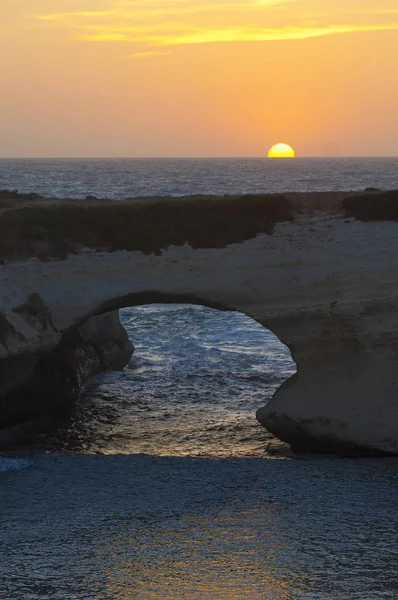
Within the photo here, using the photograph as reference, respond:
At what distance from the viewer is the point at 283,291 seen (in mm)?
20844

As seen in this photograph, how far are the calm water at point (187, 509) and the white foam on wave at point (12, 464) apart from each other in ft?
0.22

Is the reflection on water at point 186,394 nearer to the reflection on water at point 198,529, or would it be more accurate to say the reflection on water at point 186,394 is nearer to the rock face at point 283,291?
the reflection on water at point 198,529

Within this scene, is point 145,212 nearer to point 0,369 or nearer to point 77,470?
point 0,369

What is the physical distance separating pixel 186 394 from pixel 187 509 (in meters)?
8.95

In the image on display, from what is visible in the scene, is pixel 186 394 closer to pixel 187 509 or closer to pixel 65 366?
pixel 65 366

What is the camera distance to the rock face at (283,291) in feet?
66.2

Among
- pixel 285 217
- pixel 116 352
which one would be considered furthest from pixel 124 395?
pixel 285 217

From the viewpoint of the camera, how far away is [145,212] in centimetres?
2195

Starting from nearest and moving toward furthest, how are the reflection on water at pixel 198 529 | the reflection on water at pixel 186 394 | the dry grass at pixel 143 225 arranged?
the reflection on water at pixel 198 529 → the reflection on water at pixel 186 394 → the dry grass at pixel 143 225

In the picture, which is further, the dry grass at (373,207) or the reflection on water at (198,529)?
the dry grass at (373,207)

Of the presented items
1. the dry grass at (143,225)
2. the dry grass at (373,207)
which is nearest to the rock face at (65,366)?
the dry grass at (143,225)

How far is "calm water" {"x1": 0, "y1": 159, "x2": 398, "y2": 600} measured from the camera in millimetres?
13672

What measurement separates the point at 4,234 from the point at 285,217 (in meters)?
7.09

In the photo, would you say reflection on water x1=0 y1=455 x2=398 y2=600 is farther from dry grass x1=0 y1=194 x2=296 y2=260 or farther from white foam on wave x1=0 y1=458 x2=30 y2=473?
dry grass x1=0 y1=194 x2=296 y2=260
